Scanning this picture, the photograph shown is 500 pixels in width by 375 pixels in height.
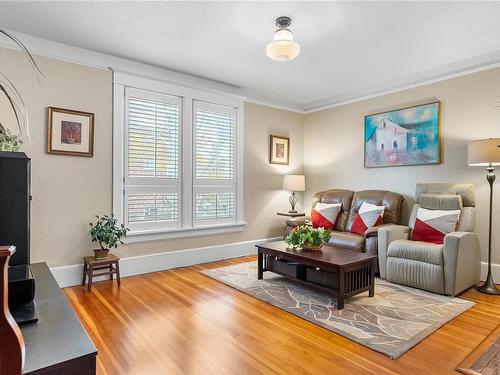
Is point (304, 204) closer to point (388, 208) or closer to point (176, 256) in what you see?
point (388, 208)

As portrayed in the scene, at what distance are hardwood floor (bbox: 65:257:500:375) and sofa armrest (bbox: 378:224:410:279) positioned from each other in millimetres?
797

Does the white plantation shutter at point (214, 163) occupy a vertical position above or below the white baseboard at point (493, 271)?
above

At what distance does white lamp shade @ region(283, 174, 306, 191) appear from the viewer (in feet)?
17.1

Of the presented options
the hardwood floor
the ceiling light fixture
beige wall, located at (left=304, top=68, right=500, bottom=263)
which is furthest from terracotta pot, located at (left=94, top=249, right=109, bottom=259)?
beige wall, located at (left=304, top=68, right=500, bottom=263)

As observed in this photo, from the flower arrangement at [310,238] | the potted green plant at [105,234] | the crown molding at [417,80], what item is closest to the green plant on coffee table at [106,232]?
the potted green plant at [105,234]

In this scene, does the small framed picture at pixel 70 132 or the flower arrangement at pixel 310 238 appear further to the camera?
the small framed picture at pixel 70 132

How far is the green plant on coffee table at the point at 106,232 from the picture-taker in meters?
3.33

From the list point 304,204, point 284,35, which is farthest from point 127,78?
point 304,204

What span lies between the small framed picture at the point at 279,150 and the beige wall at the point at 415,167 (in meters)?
0.46

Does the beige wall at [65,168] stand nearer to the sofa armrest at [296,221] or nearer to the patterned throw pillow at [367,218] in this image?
the sofa armrest at [296,221]

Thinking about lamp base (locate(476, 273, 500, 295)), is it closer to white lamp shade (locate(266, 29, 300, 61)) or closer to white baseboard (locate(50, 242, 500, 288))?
white baseboard (locate(50, 242, 500, 288))

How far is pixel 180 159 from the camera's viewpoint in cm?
420

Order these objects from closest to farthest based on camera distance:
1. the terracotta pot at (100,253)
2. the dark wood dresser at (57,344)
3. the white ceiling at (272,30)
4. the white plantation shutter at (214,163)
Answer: the dark wood dresser at (57,344)
the white ceiling at (272,30)
the terracotta pot at (100,253)
the white plantation shutter at (214,163)

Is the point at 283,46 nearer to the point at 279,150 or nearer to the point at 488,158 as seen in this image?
the point at 488,158
